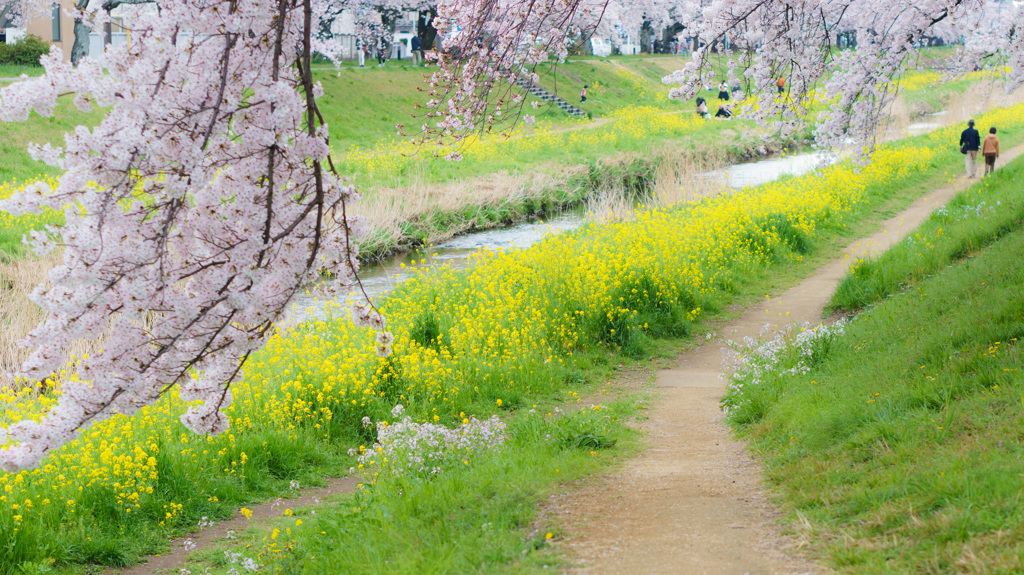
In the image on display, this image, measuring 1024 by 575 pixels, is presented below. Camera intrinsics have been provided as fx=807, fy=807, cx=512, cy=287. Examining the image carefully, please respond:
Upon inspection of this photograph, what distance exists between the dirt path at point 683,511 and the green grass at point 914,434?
206mm

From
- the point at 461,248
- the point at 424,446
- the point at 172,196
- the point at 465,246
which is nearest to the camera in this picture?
the point at 172,196

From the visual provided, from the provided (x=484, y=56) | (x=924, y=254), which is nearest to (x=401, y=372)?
(x=484, y=56)

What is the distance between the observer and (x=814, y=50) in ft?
32.9

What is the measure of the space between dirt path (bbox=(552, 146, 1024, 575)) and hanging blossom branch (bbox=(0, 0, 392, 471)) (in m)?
2.05

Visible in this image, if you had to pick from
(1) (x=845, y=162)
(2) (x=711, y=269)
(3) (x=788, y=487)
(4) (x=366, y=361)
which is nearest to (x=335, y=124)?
(1) (x=845, y=162)

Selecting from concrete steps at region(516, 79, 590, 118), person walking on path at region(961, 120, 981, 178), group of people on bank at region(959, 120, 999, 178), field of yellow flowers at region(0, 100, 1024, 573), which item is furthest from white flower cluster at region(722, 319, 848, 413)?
concrete steps at region(516, 79, 590, 118)

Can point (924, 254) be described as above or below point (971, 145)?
below

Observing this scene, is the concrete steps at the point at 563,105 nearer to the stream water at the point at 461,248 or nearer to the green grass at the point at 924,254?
the stream water at the point at 461,248

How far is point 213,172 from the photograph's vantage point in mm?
3445

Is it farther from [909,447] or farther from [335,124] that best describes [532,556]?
[335,124]

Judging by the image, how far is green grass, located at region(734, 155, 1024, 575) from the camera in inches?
140

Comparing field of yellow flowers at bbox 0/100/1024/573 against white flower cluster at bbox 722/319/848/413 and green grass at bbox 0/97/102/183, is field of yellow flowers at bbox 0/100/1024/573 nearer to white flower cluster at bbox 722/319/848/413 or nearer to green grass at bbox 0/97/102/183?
white flower cluster at bbox 722/319/848/413

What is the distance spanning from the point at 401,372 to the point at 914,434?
5369 mm

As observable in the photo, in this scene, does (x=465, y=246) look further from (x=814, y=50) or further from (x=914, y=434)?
(x=914, y=434)
